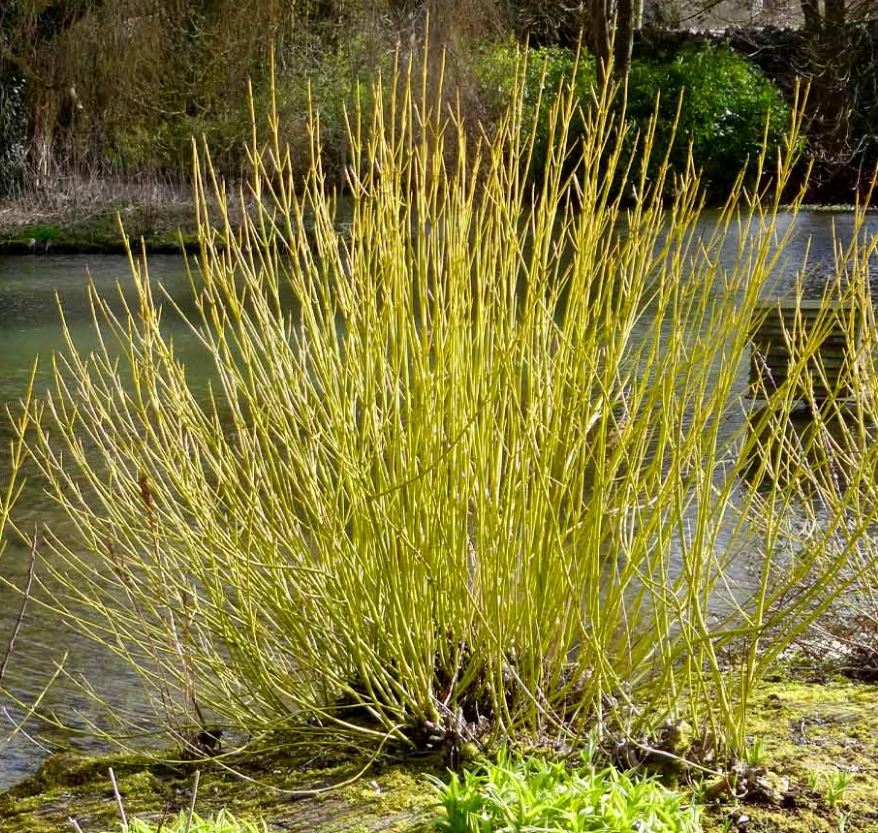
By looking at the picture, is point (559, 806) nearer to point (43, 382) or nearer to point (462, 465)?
point (462, 465)

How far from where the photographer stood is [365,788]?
2.67 meters

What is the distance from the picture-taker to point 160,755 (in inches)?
121

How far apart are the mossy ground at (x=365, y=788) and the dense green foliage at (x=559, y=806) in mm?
209

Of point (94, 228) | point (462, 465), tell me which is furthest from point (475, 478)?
point (94, 228)

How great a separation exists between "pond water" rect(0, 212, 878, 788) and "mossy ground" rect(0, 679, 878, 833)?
167mm

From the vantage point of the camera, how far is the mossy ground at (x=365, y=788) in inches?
97.8

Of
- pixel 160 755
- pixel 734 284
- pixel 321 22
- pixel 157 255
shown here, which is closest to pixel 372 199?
pixel 734 284

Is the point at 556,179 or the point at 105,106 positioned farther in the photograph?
the point at 105,106

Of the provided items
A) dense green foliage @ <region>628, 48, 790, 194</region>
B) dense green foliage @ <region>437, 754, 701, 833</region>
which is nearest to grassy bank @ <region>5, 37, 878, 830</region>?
dense green foliage @ <region>437, 754, 701, 833</region>

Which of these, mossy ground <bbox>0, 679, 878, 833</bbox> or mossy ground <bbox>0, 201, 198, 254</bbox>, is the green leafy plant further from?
mossy ground <bbox>0, 201, 198, 254</bbox>

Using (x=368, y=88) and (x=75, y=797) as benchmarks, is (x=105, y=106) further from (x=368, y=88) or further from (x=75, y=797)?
(x=75, y=797)

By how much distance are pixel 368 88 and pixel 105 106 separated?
3797 millimetres

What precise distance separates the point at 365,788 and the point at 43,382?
6680 millimetres

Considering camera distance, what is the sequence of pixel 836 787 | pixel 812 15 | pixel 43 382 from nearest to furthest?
pixel 836 787 → pixel 43 382 → pixel 812 15
